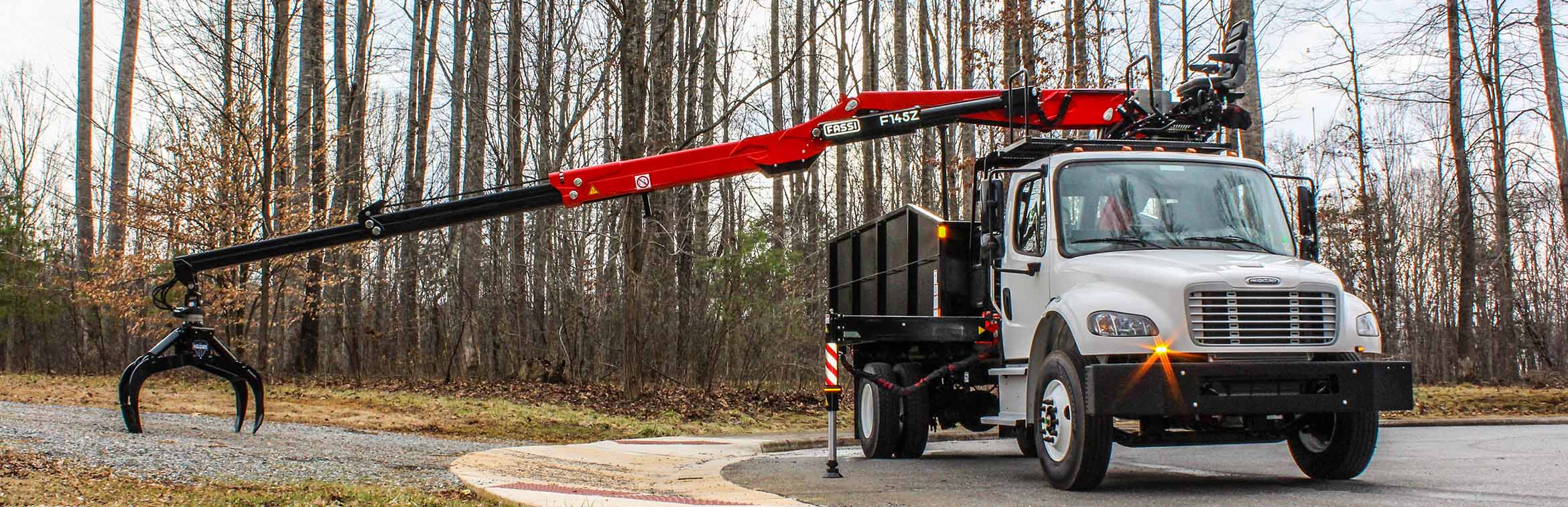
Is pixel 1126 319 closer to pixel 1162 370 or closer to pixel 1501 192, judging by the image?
pixel 1162 370

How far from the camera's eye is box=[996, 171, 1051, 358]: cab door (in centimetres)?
946

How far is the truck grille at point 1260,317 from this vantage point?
26.6ft

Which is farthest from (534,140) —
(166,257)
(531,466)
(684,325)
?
(531,466)

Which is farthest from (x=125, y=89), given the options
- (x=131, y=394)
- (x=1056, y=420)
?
(x=1056, y=420)

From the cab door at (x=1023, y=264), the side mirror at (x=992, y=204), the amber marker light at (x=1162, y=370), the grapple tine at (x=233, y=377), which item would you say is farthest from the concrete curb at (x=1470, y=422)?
the grapple tine at (x=233, y=377)

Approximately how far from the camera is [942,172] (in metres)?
10.8

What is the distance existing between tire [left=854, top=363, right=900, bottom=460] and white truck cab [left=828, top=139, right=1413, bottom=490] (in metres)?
0.02

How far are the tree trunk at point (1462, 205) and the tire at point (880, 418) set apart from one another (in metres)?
19.9

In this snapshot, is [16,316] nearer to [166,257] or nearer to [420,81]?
[166,257]

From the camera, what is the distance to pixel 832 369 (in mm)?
10391

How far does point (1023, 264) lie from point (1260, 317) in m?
2.04

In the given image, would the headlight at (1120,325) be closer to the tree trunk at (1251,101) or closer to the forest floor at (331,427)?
the forest floor at (331,427)

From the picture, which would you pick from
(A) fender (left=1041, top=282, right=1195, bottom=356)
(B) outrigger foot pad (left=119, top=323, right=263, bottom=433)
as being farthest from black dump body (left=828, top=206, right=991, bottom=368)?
(B) outrigger foot pad (left=119, top=323, right=263, bottom=433)

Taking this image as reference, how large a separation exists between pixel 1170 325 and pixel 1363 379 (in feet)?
4.66
